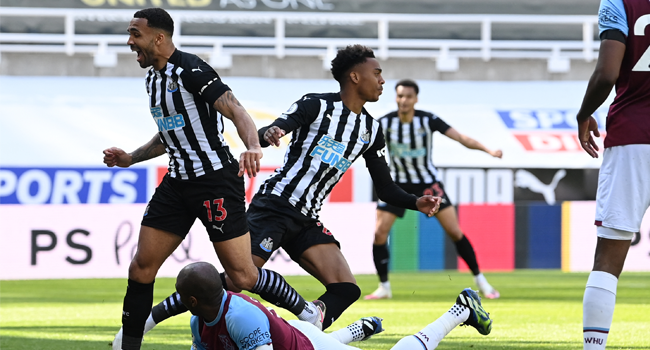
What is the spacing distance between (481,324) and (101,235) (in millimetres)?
9274

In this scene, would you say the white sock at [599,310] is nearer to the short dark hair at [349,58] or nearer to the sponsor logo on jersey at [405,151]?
the short dark hair at [349,58]

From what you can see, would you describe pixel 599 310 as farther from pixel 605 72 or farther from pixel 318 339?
pixel 318 339

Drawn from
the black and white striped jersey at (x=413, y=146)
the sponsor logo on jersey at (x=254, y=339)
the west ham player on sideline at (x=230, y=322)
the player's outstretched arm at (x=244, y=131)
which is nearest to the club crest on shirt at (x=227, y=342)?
the west ham player on sideline at (x=230, y=322)

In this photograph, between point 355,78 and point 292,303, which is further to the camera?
point 355,78

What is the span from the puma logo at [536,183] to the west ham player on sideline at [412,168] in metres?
9.69

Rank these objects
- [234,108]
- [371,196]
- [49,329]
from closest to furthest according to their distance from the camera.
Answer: [234,108] → [49,329] → [371,196]

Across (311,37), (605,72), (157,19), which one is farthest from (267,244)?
(311,37)

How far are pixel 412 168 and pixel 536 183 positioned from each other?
32.8 feet

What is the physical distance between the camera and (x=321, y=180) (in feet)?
19.2

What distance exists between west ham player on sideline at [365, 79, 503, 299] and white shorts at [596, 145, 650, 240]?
559 cm

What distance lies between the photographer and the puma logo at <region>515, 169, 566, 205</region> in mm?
19953

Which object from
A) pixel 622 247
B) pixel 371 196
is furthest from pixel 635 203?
pixel 371 196

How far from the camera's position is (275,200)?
19.1 ft

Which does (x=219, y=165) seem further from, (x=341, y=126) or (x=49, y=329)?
(x=49, y=329)
